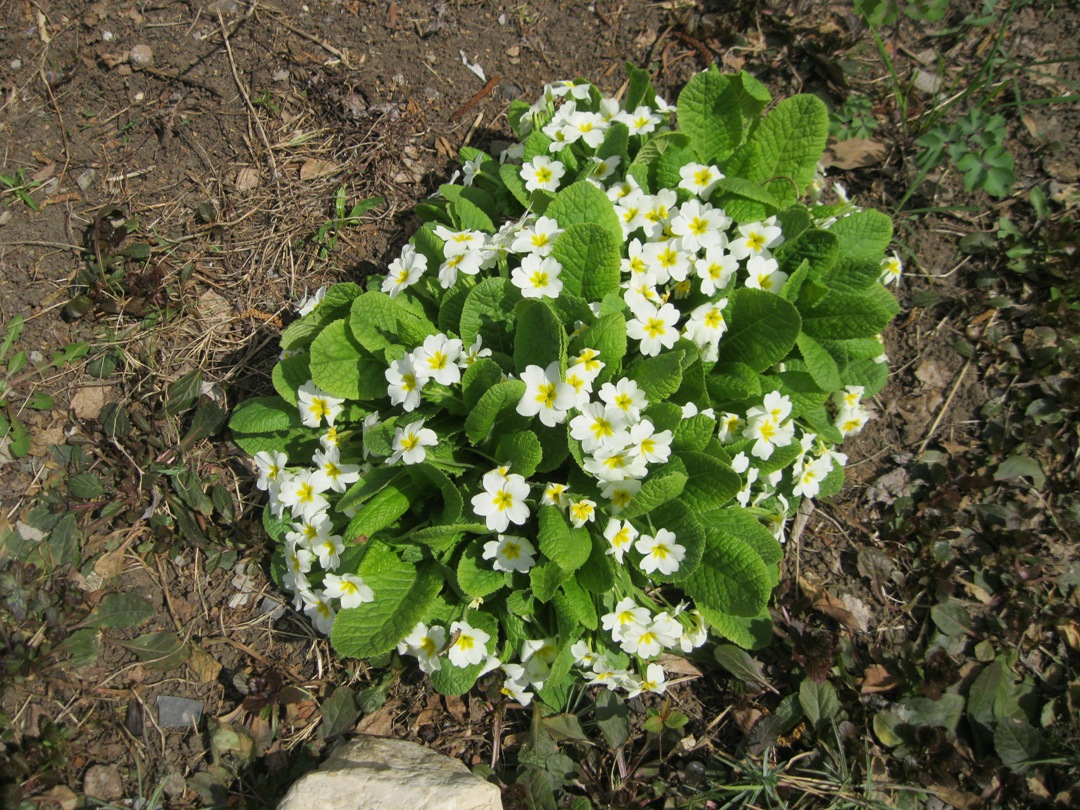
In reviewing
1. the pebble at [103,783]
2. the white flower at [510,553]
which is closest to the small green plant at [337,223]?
the white flower at [510,553]

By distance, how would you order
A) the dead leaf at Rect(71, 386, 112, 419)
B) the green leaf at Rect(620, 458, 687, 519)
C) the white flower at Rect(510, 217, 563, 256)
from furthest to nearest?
1. the dead leaf at Rect(71, 386, 112, 419)
2. the white flower at Rect(510, 217, 563, 256)
3. the green leaf at Rect(620, 458, 687, 519)

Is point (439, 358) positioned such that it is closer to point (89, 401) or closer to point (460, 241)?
point (460, 241)

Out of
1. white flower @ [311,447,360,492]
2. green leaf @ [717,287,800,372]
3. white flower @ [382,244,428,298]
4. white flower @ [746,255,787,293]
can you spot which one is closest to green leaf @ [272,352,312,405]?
white flower @ [311,447,360,492]

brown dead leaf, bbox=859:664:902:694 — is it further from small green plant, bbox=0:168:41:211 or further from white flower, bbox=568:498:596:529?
small green plant, bbox=0:168:41:211

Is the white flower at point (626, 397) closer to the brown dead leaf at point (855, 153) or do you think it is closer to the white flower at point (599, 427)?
the white flower at point (599, 427)

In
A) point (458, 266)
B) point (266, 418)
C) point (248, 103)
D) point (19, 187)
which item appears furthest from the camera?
point (248, 103)

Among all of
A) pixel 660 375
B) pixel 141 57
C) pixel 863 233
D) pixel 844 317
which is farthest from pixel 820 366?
pixel 141 57
